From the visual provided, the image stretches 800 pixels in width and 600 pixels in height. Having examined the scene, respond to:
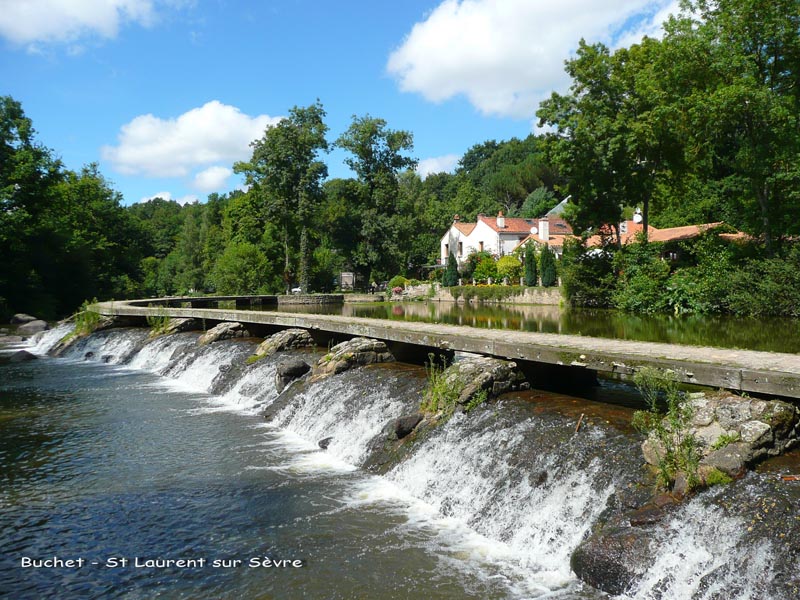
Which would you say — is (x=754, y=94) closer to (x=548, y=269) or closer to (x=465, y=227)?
Result: (x=548, y=269)

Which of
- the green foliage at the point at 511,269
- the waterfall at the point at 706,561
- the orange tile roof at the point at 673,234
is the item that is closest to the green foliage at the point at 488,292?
the green foliage at the point at 511,269

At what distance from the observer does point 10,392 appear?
16109 mm

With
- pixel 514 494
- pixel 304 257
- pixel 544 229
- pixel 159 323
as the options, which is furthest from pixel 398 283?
pixel 514 494

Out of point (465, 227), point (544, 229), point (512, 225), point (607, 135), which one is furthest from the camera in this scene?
point (465, 227)

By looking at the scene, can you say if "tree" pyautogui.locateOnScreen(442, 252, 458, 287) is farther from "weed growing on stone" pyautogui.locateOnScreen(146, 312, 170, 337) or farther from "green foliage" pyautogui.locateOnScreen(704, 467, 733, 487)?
"green foliage" pyautogui.locateOnScreen(704, 467, 733, 487)

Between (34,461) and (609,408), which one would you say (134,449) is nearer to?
(34,461)

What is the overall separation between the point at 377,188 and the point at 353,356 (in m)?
50.3

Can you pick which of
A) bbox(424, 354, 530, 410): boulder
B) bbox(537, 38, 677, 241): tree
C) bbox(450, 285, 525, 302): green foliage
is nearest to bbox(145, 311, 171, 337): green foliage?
bbox(424, 354, 530, 410): boulder

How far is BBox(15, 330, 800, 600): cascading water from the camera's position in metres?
5.15

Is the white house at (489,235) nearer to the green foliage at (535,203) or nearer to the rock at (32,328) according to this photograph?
the green foliage at (535,203)

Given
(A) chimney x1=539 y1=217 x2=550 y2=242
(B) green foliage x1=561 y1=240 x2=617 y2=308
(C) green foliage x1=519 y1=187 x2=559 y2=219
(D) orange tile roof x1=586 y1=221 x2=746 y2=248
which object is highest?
(C) green foliage x1=519 y1=187 x2=559 y2=219

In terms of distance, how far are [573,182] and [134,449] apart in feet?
103

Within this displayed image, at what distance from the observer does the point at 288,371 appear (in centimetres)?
1402

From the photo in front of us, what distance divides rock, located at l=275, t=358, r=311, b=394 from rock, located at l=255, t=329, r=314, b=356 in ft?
7.31
